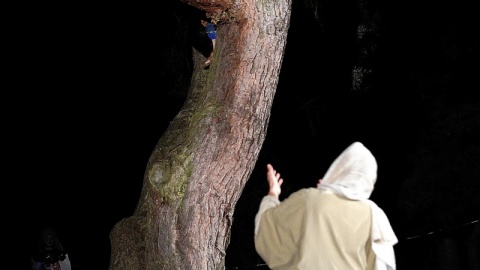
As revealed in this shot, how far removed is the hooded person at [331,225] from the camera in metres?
4.27

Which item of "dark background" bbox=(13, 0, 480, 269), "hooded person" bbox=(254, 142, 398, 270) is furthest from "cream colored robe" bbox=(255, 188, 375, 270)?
"dark background" bbox=(13, 0, 480, 269)

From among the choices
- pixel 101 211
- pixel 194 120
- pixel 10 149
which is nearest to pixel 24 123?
pixel 10 149

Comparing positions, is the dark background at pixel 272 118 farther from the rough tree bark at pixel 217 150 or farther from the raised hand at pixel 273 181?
the rough tree bark at pixel 217 150

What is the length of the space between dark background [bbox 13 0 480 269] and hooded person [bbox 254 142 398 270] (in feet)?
13.7

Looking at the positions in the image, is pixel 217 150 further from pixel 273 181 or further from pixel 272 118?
pixel 272 118

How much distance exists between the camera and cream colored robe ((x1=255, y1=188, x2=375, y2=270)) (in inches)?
168

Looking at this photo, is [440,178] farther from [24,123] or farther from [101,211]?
[24,123]

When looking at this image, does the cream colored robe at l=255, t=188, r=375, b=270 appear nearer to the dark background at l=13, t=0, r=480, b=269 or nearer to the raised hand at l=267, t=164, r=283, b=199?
the raised hand at l=267, t=164, r=283, b=199

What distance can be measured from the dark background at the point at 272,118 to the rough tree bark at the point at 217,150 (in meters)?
4.47

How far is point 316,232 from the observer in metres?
4.26

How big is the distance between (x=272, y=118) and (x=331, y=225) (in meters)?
5.05

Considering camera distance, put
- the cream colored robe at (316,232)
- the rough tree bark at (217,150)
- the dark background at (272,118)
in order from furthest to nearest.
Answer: the dark background at (272,118) < the cream colored robe at (316,232) < the rough tree bark at (217,150)

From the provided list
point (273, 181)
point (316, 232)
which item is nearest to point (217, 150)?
point (273, 181)

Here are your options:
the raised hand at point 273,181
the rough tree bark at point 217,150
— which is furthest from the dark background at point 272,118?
the rough tree bark at point 217,150
